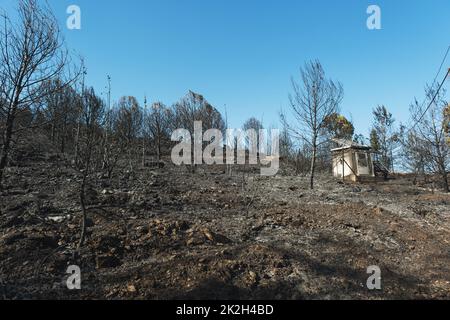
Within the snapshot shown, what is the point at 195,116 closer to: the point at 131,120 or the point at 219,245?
the point at 131,120

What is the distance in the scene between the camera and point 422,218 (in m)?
8.54

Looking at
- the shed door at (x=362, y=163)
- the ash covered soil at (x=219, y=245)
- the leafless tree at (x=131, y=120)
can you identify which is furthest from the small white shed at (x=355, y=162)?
the leafless tree at (x=131, y=120)

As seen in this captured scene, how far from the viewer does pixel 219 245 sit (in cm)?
594

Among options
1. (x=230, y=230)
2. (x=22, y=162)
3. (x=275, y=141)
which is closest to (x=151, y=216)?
(x=230, y=230)

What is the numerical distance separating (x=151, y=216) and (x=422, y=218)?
7.00m

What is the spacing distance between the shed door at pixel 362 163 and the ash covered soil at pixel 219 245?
6.66 meters

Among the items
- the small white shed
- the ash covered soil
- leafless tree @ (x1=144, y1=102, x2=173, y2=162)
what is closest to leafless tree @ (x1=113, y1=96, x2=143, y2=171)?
leafless tree @ (x1=144, y1=102, x2=173, y2=162)

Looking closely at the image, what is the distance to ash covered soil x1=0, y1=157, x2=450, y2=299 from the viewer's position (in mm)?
4551

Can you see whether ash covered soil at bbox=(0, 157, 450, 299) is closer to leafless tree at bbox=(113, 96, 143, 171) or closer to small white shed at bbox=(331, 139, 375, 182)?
leafless tree at bbox=(113, 96, 143, 171)

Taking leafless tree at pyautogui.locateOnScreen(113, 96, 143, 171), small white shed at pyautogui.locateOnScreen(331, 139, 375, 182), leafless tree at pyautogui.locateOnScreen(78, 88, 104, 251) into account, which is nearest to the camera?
Answer: leafless tree at pyautogui.locateOnScreen(78, 88, 104, 251)

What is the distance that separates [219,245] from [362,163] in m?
13.7

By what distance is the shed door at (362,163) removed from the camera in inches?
679

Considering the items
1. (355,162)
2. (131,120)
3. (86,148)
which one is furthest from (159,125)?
(86,148)

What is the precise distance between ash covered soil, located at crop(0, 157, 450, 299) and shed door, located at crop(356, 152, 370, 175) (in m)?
6.66
